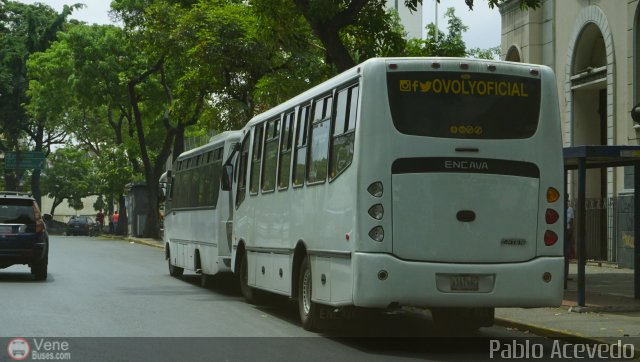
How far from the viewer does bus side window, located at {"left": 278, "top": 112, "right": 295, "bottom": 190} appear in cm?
1451

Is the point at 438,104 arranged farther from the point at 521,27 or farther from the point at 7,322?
the point at 521,27

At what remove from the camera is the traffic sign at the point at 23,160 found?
237 ft

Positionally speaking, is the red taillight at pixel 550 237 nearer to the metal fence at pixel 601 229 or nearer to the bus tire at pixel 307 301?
the bus tire at pixel 307 301

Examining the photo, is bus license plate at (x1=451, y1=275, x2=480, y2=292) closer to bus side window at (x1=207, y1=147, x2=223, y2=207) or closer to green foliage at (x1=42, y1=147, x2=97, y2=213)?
bus side window at (x1=207, y1=147, x2=223, y2=207)

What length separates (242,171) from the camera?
17.6 m

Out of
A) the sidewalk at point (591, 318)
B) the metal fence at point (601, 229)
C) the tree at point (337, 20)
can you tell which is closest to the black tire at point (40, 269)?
the tree at point (337, 20)

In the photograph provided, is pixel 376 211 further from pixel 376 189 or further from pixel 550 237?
pixel 550 237

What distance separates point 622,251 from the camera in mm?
25547

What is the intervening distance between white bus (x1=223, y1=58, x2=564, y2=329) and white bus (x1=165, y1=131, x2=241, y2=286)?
7477 millimetres

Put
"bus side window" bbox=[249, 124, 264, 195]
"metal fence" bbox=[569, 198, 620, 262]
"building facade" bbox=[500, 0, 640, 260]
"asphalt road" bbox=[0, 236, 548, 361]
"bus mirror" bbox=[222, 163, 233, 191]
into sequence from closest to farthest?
"asphalt road" bbox=[0, 236, 548, 361]
"bus side window" bbox=[249, 124, 264, 195]
"bus mirror" bbox=[222, 163, 233, 191]
"building facade" bbox=[500, 0, 640, 260]
"metal fence" bbox=[569, 198, 620, 262]

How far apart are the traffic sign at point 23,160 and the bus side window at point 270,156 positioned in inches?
2334

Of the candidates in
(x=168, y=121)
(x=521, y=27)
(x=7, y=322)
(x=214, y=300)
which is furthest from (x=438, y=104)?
(x=168, y=121)

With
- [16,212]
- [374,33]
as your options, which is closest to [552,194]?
[374,33]

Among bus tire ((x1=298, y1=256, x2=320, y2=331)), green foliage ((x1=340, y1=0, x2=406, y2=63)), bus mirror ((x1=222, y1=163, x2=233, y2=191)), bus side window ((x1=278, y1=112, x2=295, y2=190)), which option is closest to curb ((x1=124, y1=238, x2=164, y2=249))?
green foliage ((x1=340, y1=0, x2=406, y2=63))
